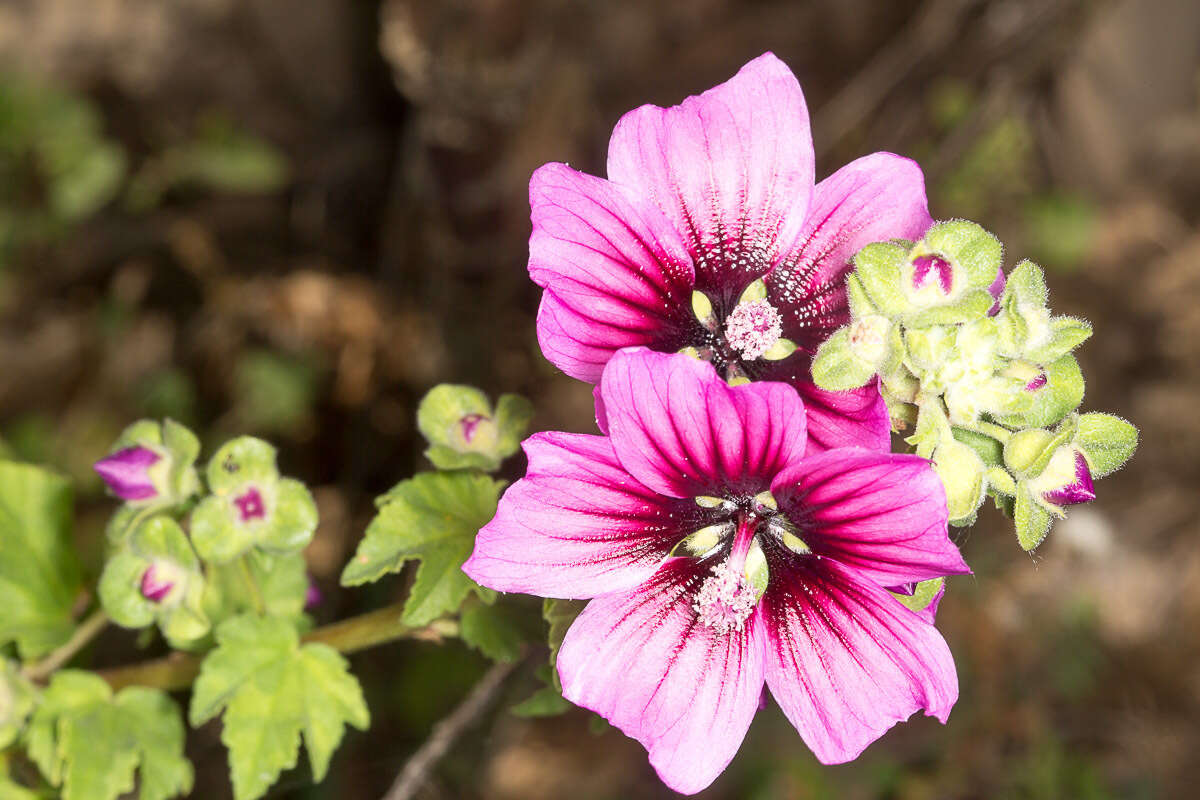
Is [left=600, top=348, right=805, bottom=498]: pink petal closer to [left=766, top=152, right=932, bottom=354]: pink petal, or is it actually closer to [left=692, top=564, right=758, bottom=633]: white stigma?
[left=692, top=564, right=758, bottom=633]: white stigma

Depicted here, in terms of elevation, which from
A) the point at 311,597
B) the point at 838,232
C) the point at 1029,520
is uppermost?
the point at 838,232

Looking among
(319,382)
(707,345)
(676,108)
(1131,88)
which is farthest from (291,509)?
(1131,88)

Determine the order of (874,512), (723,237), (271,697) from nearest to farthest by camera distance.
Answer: (874,512) < (723,237) < (271,697)

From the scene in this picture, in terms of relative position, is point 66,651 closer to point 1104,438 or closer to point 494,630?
point 494,630

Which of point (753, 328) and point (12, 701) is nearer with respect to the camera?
point (753, 328)

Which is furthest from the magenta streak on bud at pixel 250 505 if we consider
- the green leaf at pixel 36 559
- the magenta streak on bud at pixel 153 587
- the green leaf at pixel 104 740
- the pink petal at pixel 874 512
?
the pink petal at pixel 874 512

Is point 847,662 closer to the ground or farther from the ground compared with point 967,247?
closer to the ground

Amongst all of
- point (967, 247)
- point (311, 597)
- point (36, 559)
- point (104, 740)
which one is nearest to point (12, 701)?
point (104, 740)
